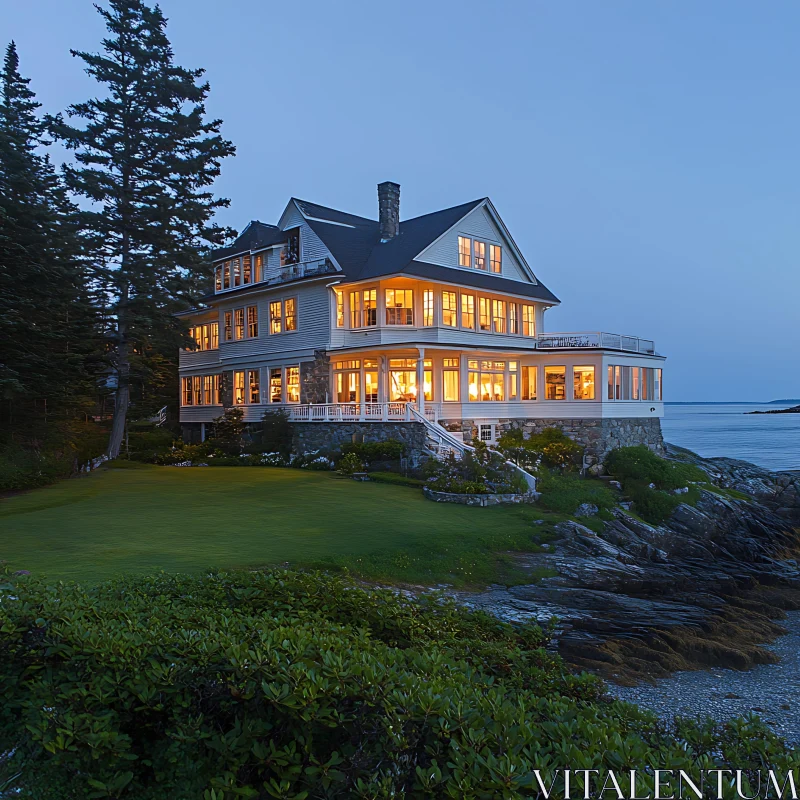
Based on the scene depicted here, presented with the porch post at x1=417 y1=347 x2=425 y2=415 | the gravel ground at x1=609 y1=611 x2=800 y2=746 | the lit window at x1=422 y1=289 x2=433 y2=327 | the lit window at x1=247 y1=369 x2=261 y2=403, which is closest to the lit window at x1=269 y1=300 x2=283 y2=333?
the lit window at x1=247 y1=369 x2=261 y2=403

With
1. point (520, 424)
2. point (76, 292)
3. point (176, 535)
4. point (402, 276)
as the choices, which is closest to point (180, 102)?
point (76, 292)

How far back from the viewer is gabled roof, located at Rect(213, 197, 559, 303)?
94.9 ft

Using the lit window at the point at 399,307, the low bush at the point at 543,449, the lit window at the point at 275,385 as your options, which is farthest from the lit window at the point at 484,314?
the lit window at the point at 275,385

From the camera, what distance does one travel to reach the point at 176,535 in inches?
542

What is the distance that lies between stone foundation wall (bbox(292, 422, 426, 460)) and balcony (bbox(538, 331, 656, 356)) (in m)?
10.5

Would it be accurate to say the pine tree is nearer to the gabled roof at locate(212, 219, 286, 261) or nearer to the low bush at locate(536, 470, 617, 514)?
the gabled roof at locate(212, 219, 286, 261)

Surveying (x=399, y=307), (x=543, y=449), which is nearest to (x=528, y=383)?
(x=543, y=449)

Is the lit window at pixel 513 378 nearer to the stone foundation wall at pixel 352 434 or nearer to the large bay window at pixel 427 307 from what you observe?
the large bay window at pixel 427 307

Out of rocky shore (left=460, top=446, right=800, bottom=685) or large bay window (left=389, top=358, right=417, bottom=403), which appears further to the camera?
large bay window (left=389, top=358, right=417, bottom=403)

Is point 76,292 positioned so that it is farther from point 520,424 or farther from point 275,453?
point 520,424

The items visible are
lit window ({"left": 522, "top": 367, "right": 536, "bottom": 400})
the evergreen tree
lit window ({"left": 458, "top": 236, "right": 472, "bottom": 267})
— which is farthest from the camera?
lit window ({"left": 522, "top": 367, "right": 536, "bottom": 400})

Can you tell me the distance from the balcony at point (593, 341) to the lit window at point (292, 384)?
40.6ft

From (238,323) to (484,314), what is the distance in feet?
45.9

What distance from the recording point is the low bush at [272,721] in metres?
3.68
